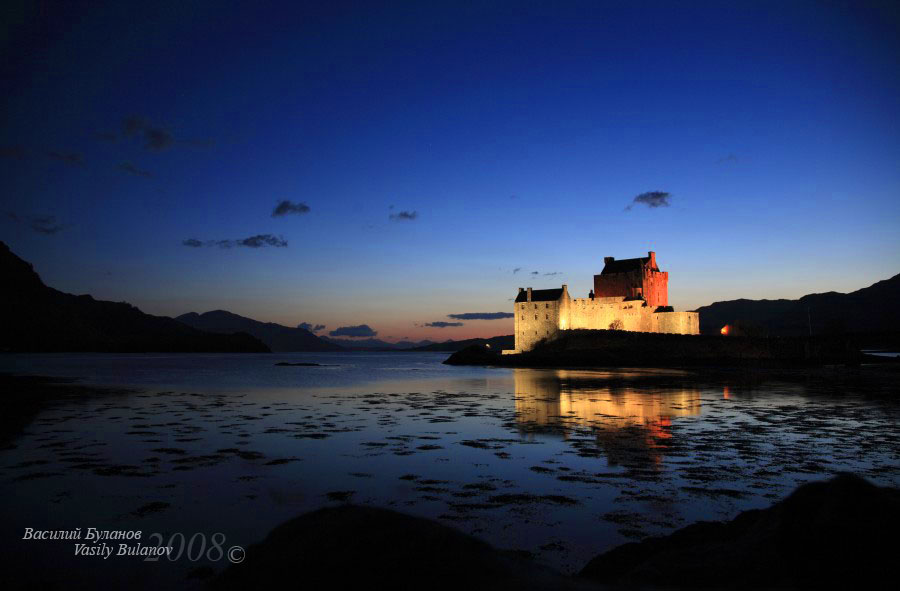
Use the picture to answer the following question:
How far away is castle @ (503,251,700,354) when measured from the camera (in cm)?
6838

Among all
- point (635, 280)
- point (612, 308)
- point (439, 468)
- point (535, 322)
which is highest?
point (635, 280)

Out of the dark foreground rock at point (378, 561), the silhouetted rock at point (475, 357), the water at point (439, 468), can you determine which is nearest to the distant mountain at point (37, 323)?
the silhouetted rock at point (475, 357)

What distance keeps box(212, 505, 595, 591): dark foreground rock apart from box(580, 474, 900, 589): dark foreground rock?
0.75 meters

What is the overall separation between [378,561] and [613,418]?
Result: 15.3 m

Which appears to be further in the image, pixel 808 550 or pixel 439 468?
pixel 439 468

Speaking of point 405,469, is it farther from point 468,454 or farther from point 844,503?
point 844,503

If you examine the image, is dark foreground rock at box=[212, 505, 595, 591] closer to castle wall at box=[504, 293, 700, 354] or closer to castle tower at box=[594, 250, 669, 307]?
castle wall at box=[504, 293, 700, 354]

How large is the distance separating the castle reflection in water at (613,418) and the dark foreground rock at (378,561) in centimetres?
778

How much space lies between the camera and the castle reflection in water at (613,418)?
1180cm

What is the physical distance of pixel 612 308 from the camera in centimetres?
7031

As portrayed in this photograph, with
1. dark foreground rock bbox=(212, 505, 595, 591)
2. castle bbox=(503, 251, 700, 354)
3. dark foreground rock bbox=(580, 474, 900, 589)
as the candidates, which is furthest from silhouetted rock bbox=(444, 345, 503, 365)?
dark foreground rock bbox=(212, 505, 595, 591)

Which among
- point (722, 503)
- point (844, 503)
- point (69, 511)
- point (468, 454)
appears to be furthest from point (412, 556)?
point (468, 454)
